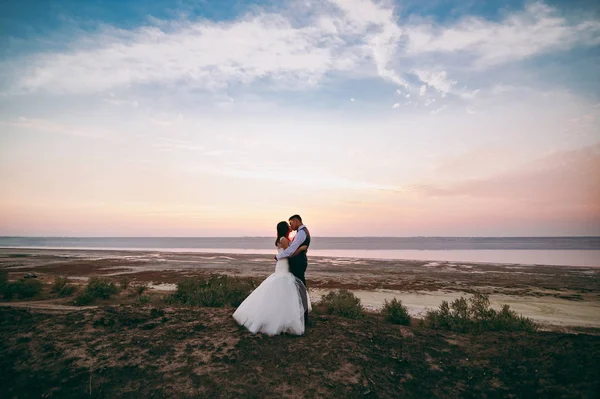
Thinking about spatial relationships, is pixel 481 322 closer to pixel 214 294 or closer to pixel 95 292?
pixel 214 294

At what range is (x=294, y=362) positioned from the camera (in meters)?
6.11

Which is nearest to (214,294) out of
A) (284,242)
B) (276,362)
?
(284,242)

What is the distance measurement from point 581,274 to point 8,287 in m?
41.2

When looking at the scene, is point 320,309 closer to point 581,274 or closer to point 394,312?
point 394,312

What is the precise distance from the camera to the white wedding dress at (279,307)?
23.7 feet

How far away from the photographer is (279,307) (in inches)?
286

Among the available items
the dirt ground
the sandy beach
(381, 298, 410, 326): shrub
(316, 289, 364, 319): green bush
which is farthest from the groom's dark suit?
the sandy beach

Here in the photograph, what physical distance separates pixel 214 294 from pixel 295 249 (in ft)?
19.5

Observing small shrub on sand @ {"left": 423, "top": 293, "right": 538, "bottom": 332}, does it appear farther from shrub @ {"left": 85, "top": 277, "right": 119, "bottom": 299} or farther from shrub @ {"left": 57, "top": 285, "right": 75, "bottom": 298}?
shrub @ {"left": 57, "top": 285, "right": 75, "bottom": 298}

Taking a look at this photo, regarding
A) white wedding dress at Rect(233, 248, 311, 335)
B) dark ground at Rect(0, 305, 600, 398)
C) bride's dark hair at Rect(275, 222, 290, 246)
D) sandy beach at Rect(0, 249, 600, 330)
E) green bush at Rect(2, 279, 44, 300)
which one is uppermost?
bride's dark hair at Rect(275, 222, 290, 246)

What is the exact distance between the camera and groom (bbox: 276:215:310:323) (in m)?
7.35

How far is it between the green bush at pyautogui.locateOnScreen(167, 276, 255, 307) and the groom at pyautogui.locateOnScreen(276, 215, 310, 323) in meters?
4.27

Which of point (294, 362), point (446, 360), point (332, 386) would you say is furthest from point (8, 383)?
point (446, 360)

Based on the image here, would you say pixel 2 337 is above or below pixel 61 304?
above
